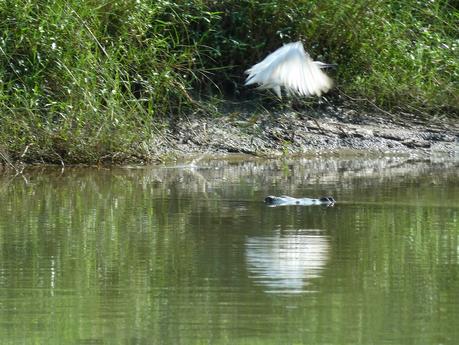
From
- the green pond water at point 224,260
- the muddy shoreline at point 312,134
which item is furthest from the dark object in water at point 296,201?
the muddy shoreline at point 312,134

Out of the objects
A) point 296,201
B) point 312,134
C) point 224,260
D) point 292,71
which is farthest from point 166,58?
point 224,260

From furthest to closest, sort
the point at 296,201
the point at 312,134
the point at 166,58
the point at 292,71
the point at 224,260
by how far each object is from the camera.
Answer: the point at 312,134 < the point at 166,58 < the point at 292,71 < the point at 296,201 < the point at 224,260

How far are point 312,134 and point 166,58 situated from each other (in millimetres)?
1473

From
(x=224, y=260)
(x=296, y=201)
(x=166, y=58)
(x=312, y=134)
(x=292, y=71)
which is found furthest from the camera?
(x=312, y=134)

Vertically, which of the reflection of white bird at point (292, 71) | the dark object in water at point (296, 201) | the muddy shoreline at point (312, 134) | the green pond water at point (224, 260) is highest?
the reflection of white bird at point (292, 71)

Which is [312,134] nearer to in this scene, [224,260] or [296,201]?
[296,201]

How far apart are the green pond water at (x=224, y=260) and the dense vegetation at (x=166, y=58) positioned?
0.62 m

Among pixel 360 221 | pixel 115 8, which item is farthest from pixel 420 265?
pixel 115 8

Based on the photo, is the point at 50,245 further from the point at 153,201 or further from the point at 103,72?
the point at 103,72

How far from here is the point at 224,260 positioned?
5.67 m

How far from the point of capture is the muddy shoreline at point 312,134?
35.2 feet

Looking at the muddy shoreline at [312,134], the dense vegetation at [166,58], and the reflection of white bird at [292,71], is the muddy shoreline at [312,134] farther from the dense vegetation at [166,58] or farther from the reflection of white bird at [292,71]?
the reflection of white bird at [292,71]

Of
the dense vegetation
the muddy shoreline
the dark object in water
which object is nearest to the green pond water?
the dark object in water

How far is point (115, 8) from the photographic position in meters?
10.6
